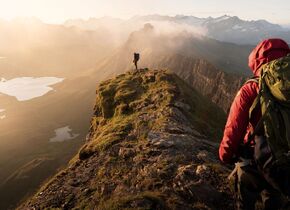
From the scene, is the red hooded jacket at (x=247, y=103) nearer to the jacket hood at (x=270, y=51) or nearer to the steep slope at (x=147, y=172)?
the jacket hood at (x=270, y=51)

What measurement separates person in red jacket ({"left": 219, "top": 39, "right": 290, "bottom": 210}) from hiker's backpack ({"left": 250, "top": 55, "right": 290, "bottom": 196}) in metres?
0.25

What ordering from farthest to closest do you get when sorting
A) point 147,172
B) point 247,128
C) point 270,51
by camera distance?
point 147,172 < point 247,128 < point 270,51

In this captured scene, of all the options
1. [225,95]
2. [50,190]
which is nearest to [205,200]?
[50,190]

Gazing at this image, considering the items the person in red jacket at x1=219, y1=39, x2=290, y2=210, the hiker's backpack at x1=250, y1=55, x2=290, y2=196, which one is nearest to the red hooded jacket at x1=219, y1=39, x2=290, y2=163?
the person in red jacket at x1=219, y1=39, x2=290, y2=210

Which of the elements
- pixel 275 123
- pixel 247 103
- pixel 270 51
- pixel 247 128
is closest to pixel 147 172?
pixel 247 128

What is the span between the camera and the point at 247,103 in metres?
7.14

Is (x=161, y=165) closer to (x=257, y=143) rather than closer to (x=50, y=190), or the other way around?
(x=50, y=190)

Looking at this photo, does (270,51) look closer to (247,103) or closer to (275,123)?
(247,103)

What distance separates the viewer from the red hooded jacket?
23.4ft

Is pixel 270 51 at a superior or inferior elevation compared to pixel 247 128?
superior

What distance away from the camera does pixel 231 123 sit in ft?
23.9

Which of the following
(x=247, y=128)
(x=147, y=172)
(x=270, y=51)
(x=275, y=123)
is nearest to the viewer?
(x=275, y=123)

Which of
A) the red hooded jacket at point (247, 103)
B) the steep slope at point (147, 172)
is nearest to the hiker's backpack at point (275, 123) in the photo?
the red hooded jacket at point (247, 103)

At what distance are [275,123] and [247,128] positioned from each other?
0.93 m
